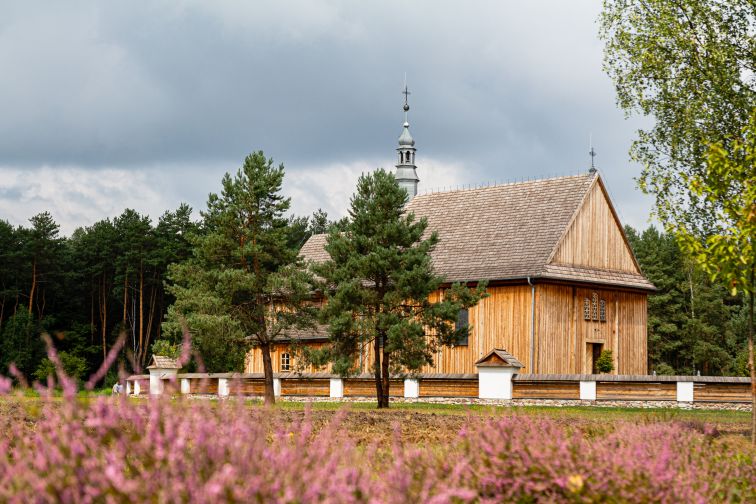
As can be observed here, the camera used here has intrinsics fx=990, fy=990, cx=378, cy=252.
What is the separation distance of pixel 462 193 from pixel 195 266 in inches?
652

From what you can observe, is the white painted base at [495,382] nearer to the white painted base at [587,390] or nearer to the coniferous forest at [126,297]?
the white painted base at [587,390]

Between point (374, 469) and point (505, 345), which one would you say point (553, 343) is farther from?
point (374, 469)

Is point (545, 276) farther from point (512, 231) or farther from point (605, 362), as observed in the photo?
point (605, 362)

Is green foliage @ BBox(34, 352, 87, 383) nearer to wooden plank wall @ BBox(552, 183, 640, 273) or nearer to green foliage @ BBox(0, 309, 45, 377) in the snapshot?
green foliage @ BBox(0, 309, 45, 377)

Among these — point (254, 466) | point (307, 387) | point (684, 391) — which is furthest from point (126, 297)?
point (254, 466)

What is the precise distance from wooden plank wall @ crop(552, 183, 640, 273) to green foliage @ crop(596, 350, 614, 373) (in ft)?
12.0

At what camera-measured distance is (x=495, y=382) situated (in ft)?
113

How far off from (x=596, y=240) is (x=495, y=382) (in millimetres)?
10029

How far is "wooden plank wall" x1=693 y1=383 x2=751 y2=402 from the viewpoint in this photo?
30.1 m

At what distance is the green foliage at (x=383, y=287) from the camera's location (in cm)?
2881

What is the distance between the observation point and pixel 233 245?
3319 cm

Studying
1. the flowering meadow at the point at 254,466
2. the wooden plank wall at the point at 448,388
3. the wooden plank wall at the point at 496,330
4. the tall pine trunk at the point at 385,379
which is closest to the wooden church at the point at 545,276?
the wooden plank wall at the point at 496,330

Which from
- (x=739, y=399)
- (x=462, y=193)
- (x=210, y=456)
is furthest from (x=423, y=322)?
→ (x=210, y=456)

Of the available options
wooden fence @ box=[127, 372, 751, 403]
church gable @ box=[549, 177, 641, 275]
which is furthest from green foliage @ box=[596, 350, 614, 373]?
wooden fence @ box=[127, 372, 751, 403]
